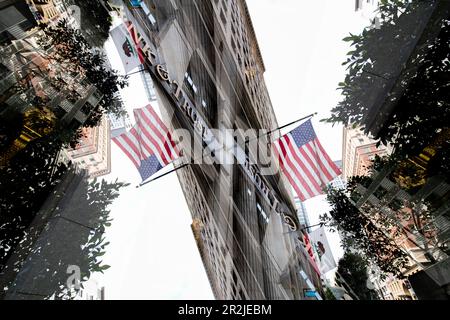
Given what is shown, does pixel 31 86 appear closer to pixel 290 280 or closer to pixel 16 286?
pixel 16 286

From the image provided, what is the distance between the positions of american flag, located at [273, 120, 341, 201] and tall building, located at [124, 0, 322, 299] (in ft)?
19.0

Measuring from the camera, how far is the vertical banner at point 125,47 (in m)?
10.8

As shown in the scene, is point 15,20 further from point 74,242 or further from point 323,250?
point 323,250

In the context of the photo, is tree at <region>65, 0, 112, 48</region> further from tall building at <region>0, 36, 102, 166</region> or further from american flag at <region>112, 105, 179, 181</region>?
american flag at <region>112, 105, 179, 181</region>

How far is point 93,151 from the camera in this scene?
9.39 metres

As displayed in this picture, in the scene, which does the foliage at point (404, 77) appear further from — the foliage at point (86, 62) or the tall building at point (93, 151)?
the tall building at point (93, 151)

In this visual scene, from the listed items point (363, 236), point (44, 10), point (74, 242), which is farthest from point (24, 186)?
point (363, 236)

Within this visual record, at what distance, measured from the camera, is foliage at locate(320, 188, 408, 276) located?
12.8 meters

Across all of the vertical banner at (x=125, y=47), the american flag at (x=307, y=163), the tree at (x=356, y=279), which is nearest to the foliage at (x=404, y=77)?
the american flag at (x=307, y=163)

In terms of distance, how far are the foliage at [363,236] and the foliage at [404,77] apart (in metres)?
4.98

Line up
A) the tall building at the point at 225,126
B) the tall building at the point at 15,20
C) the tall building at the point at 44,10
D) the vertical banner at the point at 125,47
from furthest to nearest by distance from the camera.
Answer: the tall building at the point at 225,126
the vertical banner at the point at 125,47
the tall building at the point at 44,10
the tall building at the point at 15,20
